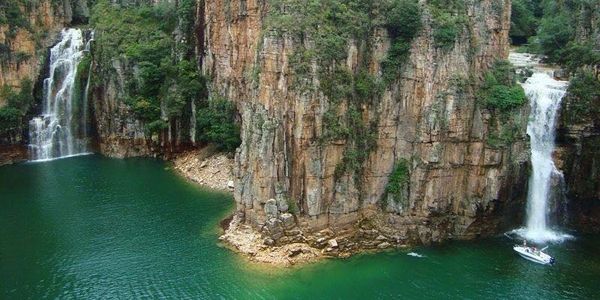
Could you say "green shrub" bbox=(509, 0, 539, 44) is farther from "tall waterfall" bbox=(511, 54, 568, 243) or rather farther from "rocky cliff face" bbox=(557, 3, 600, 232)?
"rocky cliff face" bbox=(557, 3, 600, 232)

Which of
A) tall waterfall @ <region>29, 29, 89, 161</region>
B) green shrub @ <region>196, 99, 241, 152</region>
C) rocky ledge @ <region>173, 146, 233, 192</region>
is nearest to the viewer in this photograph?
rocky ledge @ <region>173, 146, 233, 192</region>

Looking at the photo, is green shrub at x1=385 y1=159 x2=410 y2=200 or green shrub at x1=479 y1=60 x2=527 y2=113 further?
green shrub at x1=385 y1=159 x2=410 y2=200

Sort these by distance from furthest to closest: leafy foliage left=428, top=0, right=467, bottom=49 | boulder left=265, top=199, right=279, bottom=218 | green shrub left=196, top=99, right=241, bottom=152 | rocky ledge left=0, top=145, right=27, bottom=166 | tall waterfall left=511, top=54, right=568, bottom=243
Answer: rocky ledge left=0, top=145, right=27, bottom=166 < green shrub left=196, top=99, right=241, bottom=152 < tall waterfall left=511, top=54, right=568, bottom=243 < boulder left=265, top=199, right=279, bottom=218 < leafy foliage left=428, top=0, right=467, bottom=49

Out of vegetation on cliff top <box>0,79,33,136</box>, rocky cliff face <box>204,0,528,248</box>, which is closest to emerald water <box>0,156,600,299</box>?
rocky cliff face <box>204,0,528,248</box>

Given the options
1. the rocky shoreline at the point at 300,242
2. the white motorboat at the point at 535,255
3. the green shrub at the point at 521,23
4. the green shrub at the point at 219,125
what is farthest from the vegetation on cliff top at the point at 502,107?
the green shrub at the point at 521,23

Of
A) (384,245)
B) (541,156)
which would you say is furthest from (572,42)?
(384,245)

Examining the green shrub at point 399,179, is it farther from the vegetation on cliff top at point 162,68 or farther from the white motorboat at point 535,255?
the vegetation on cliff top at point 162,68

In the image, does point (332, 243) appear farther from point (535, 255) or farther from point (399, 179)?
point (535, 255)
